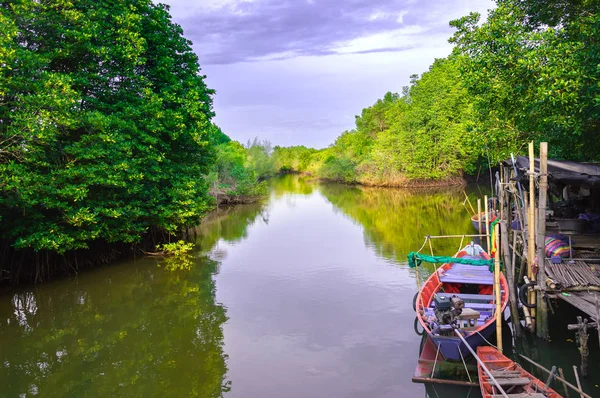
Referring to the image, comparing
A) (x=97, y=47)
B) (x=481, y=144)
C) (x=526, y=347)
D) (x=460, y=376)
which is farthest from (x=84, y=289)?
(x=481, y=144)

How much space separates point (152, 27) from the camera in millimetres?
17469

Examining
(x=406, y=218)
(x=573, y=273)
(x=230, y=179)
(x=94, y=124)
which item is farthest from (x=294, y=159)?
(x=573, y=273)

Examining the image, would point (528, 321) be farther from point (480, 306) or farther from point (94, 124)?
point (94, 124)

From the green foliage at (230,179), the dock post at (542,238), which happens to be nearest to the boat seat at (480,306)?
the dock post at (542,238)

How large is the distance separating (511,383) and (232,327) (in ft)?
21.7

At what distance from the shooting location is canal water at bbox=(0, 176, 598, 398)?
27.3ft

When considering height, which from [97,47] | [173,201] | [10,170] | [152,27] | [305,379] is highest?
[152,27]

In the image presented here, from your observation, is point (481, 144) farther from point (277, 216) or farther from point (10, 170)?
point (277, 216)

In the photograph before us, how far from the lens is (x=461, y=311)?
819 cm

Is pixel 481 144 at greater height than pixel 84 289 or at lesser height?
greater

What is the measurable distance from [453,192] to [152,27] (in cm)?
3140

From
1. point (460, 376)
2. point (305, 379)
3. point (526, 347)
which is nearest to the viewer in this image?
point (460, 376)

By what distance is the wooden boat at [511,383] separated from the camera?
6266mm

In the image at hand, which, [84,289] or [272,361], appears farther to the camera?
[84,289]
